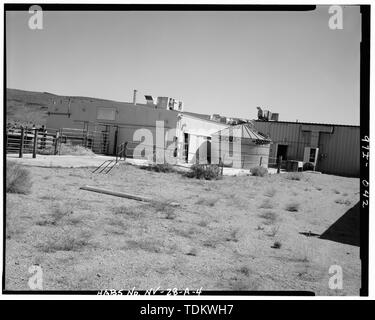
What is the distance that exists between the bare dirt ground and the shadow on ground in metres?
0.25

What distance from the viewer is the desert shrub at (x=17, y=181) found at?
9.36 metres

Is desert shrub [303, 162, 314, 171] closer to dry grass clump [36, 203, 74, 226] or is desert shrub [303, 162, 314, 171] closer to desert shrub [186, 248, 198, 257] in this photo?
dry grass clump [36, 203, 74, 226]

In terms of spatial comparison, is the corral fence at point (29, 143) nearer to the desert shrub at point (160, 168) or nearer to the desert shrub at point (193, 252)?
the desert shrub at point (160, 168)

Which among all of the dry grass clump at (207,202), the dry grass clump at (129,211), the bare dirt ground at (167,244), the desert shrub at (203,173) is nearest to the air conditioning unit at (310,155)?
the desert shrub at (203,173)

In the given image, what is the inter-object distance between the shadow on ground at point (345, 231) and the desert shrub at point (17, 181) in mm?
7076

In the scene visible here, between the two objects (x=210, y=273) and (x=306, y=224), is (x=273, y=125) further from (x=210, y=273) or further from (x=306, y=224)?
(x=210, y=273)

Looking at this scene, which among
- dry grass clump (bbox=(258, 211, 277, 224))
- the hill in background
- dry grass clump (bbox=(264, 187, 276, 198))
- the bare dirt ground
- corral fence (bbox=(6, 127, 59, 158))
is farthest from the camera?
the hill in background

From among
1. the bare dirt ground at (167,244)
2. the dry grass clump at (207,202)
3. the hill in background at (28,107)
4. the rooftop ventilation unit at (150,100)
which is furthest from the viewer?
the hill in background at (28,107)

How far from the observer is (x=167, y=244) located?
20.7 ft

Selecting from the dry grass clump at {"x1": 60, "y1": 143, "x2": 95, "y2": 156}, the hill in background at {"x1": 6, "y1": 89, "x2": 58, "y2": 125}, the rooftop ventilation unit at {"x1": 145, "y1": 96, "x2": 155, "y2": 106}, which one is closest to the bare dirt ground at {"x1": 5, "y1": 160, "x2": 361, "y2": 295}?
the dry grass clump at {"x1": 60, "y1": 143, "x2": 95, "y2": 156}

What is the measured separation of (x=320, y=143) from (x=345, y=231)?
23.6 m

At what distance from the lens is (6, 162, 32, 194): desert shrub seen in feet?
30.7
